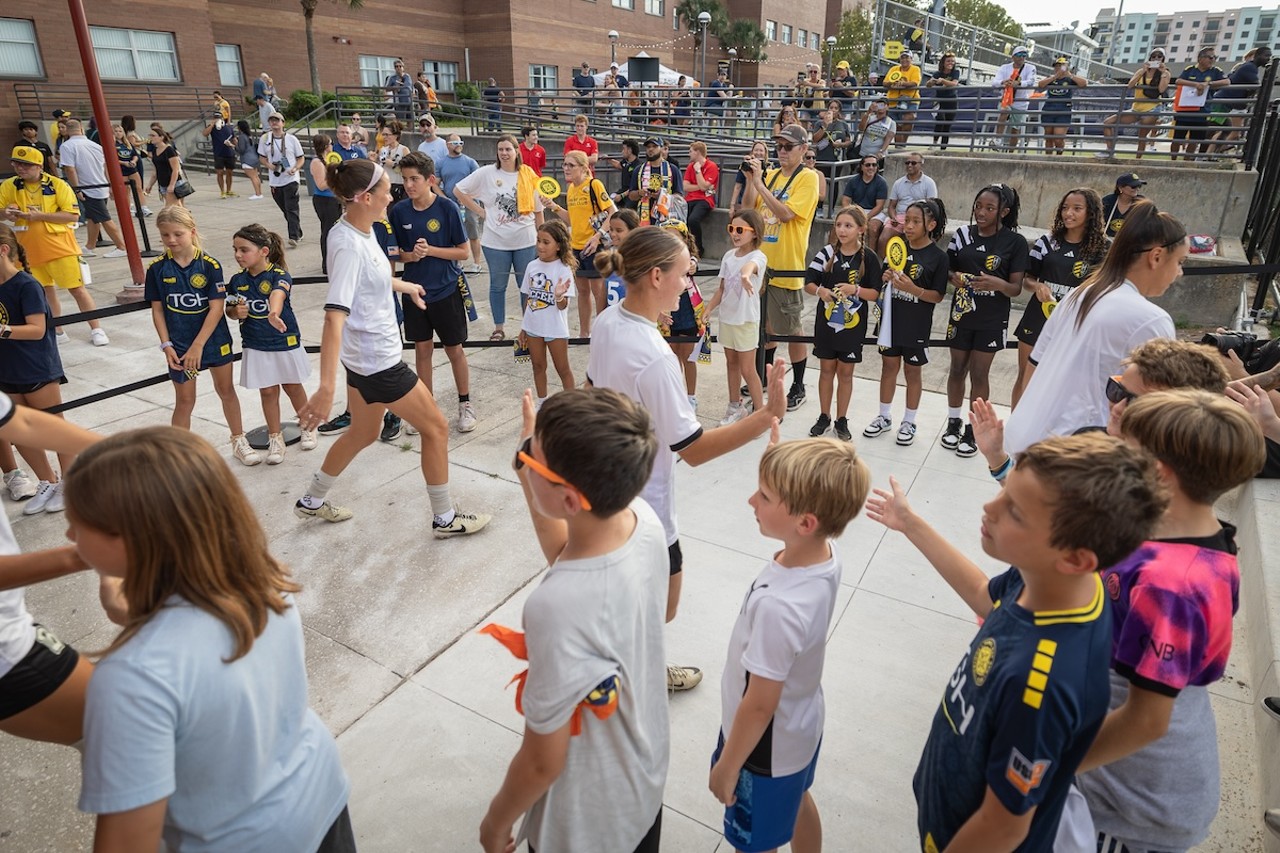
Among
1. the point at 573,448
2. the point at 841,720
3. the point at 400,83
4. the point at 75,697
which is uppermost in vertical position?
the point at 400,83

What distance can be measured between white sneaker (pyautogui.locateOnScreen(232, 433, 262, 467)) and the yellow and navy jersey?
0.66 m

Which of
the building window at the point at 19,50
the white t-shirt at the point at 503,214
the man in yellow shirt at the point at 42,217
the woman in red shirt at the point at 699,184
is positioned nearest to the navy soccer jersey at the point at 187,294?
the white t-shirt at the point at 503,214

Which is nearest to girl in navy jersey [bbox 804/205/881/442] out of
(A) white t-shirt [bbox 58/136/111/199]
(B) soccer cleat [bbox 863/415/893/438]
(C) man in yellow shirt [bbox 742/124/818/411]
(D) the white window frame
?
(B) soccer cleat [bbox 863/415/893/438]

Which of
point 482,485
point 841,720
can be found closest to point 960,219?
point 482,485

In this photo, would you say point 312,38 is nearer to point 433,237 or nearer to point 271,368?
point 433,237

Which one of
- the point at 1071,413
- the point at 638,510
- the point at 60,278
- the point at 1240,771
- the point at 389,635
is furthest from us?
the point at 60,278

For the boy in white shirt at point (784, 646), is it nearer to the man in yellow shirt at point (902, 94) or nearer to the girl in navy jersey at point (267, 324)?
the girl in navy jersey at point (267, 324)

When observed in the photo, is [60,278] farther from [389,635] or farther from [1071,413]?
[1071,413]

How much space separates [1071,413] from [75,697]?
11.5 ft

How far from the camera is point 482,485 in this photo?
5.10 metres

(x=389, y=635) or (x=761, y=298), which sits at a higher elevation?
(x=761, y=298)

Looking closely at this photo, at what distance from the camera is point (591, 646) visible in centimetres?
158

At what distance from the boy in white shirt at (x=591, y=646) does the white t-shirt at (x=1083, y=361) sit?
1.99 meters

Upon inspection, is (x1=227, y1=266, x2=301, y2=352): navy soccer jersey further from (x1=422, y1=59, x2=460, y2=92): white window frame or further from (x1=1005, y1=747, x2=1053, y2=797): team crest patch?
(x1=422, y1=59, x2=460, y2=92): white window frame
